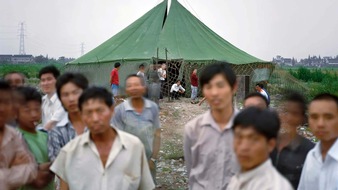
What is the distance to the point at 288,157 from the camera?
3.25m

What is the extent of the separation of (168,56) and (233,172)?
55.7 feet

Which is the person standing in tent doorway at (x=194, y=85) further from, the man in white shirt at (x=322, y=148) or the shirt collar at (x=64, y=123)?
the man in white shirt at (x=322, y=148)

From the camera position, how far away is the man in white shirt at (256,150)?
86.5 inches

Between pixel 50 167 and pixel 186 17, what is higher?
pixel 186 17

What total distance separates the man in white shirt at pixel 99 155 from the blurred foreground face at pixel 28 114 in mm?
523

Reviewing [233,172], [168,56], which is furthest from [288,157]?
[168,56]

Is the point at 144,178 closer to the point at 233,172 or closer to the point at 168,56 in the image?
the point at 233,172

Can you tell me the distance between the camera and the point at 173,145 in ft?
31.8

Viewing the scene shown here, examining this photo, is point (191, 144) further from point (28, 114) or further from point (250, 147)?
point (28, 114)

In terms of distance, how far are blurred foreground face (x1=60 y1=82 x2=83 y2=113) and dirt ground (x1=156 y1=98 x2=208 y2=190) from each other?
357 cm

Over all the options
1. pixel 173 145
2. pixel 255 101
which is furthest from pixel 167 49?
pixel 255 101

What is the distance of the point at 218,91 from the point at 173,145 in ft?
22.5

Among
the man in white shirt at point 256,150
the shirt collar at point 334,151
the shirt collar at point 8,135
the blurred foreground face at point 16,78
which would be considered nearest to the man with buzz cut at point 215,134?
the shirt collar at point 334,151

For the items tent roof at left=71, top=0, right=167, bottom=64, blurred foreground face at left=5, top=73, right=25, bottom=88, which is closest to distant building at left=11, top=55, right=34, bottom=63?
tent roof at left=71, top=0, right=167, bottom=64
